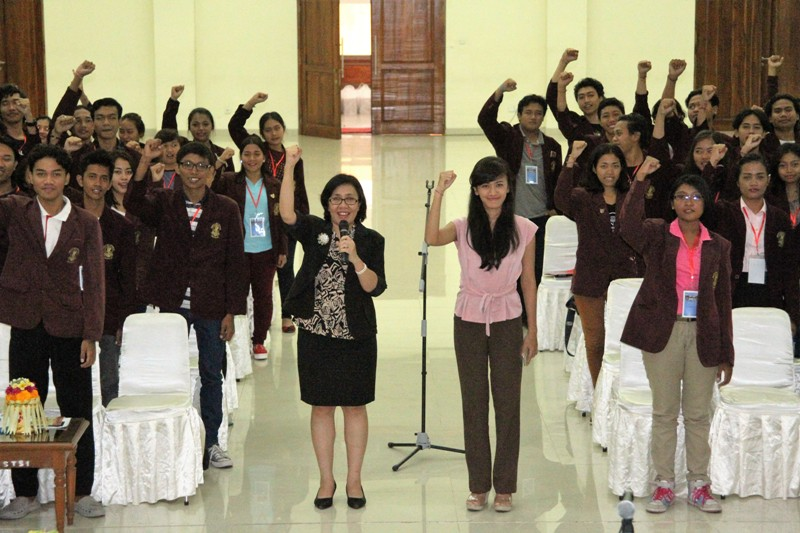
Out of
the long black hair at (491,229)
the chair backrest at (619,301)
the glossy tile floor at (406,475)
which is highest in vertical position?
the long black hair at (491,229)

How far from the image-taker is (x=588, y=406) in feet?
23.2

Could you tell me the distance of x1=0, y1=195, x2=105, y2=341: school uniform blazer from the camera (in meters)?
5.37

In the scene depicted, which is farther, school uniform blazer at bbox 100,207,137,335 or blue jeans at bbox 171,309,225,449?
blue jeans at bbox 171,309,225,449

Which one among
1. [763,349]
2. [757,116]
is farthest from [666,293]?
[757,116]

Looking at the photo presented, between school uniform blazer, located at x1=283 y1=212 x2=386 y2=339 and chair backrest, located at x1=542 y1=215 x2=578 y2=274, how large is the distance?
326 cm

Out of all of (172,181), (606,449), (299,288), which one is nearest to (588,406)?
(606,449)

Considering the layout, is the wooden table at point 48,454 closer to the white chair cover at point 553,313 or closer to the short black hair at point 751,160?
the short black hair at point 751,160

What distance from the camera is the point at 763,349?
5977mm

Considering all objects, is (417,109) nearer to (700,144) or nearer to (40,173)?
(700,144)

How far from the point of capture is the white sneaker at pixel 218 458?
20.2ft

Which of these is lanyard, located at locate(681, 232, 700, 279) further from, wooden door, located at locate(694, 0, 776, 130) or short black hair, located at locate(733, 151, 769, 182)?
wooden door, located at locate(694, 0, 776, 130)

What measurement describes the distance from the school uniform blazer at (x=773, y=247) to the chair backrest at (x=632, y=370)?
2.45 ft

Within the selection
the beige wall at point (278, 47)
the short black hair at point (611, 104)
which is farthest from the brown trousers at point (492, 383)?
the beige wall at point (278, 47)

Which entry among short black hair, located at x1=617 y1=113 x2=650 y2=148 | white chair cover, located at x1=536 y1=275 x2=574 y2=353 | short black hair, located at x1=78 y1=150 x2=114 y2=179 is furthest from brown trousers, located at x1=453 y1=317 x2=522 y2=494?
white chair cover, located at x1=536 y1=275 x2=574 y2=353
